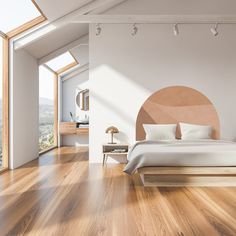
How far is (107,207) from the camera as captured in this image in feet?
9.58

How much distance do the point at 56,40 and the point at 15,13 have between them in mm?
1661

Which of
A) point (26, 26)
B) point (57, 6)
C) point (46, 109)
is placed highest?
point (57, 6)

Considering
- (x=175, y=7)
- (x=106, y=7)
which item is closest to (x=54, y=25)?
(x=106, y=7)

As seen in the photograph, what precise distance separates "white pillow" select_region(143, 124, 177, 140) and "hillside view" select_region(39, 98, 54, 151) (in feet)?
10.5

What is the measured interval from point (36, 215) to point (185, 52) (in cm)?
450

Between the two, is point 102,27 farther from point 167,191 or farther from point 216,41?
point 167,191

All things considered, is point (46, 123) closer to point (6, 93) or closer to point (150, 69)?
point (6, 93)

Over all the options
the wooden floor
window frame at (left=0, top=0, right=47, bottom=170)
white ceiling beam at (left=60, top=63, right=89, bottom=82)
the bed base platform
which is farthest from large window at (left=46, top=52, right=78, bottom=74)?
the bed base platform

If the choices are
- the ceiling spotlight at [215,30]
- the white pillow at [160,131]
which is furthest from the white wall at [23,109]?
the ceiling spotlight at [215,30]

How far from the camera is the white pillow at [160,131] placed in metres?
5.59

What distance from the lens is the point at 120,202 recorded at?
311 cm

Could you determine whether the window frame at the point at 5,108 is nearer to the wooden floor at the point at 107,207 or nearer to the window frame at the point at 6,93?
the window frame at the point at 6,93

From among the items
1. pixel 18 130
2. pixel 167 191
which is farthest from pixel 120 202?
pixel 18 130

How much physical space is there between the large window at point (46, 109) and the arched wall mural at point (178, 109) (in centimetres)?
309
